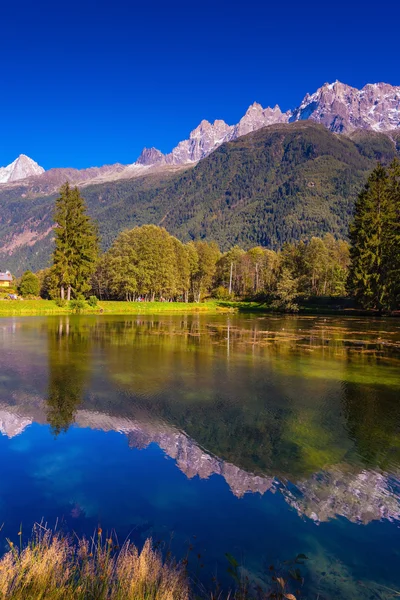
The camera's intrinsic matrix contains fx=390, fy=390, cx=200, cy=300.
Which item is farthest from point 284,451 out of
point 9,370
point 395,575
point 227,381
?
point 9,370

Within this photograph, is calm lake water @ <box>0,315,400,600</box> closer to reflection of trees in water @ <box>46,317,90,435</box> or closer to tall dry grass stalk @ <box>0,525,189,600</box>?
reflection of trees in water @ <box>46,317,90,435</box>

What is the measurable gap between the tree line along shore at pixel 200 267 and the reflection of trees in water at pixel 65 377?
3697 centimetres

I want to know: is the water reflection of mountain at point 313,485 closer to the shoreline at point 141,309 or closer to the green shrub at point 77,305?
the shoreline at point 141,309

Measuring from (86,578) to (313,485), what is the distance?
5.25m

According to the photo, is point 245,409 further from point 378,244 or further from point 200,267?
point 200,267

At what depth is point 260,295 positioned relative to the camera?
343ft

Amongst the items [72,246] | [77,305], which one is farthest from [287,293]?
[72,246]

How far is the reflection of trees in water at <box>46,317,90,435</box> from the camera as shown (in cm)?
1285

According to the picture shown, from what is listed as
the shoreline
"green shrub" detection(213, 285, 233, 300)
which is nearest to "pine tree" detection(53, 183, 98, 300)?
the shoreline

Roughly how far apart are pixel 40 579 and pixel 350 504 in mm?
5718

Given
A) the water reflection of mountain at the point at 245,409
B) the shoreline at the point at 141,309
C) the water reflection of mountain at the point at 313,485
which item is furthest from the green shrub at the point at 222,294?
the water reflection of mountain at the point at 313,485

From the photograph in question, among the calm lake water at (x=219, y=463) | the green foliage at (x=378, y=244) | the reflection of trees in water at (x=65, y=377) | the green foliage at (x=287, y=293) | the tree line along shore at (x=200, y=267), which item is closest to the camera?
the calm lake water at (x=219, y=463)

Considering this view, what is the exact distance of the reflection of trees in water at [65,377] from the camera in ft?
42.2

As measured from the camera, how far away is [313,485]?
830 cm
